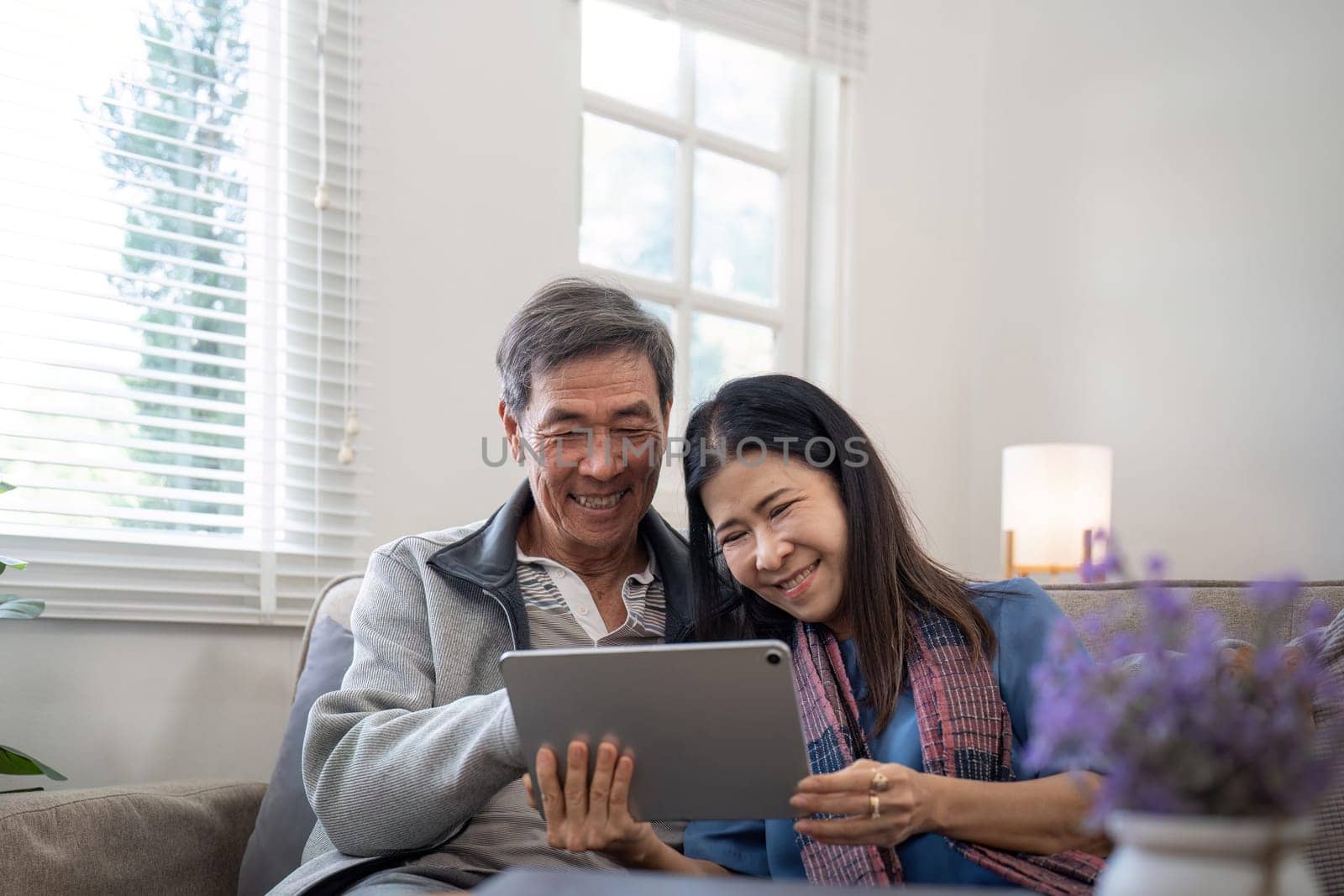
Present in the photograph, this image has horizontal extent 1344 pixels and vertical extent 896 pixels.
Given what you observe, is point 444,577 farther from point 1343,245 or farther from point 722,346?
point 1343,245

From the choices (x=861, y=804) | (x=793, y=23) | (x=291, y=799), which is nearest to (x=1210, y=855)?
(x=861, y=804)

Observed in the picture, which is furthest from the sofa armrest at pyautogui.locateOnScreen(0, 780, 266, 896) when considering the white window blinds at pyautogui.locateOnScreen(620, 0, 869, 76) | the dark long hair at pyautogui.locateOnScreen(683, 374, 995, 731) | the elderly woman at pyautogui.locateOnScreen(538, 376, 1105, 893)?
the white window blinds at pyautogui.locateOnScreen(620, 0, 869, 76)

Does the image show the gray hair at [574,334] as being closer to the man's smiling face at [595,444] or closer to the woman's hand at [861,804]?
the man's smiling face at [595,444]

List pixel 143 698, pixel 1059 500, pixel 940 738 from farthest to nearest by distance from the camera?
pixel 1059 500
pixel 143 698
pixel 940 738

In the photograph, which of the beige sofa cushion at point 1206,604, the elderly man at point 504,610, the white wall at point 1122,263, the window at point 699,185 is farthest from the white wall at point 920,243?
the elderly man at point 504,610

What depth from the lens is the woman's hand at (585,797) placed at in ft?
3.97

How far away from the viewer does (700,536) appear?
1.66 m

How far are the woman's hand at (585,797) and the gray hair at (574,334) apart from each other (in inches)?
26.3

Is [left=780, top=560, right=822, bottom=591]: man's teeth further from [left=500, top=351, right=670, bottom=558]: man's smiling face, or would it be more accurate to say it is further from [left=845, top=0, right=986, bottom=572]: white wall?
[left=845, top=0, right=986, bottom=572]: white wall

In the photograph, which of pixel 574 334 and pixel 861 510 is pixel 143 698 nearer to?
pixel 574 334

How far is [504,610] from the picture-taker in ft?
5.47

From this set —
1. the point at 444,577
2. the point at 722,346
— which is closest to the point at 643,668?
the point at 444,577

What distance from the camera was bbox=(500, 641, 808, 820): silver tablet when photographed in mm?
1112

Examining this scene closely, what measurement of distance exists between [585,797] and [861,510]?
52cm
